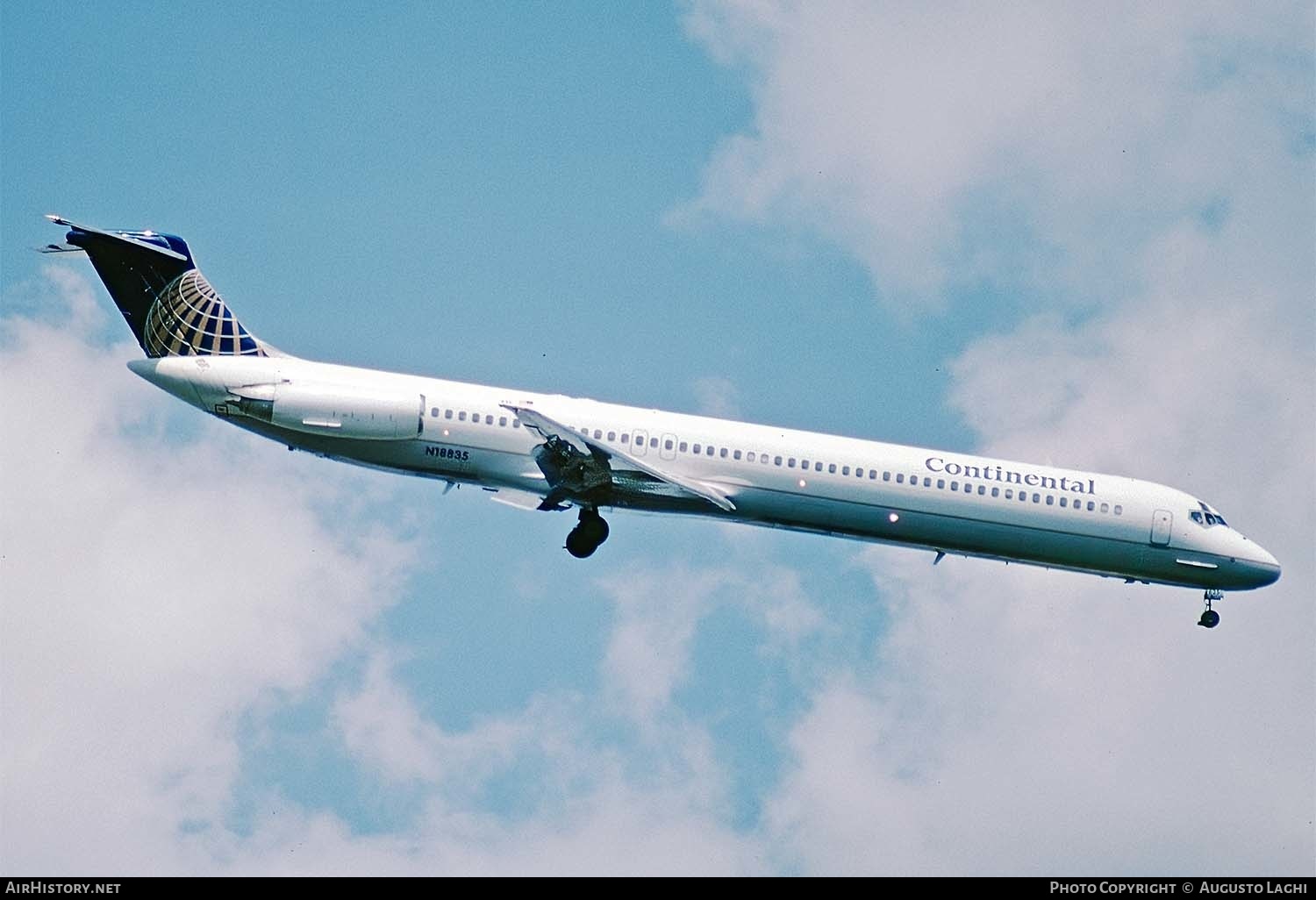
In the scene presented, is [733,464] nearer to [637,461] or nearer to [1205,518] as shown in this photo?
[637,461]

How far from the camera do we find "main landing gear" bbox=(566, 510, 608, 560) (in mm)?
41094

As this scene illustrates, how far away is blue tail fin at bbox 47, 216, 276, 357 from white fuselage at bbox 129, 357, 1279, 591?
70 cm

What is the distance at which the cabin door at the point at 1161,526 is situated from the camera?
1665 inches

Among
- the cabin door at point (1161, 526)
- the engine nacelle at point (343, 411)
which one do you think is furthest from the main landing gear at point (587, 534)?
the cabin door at point (1161, 526)

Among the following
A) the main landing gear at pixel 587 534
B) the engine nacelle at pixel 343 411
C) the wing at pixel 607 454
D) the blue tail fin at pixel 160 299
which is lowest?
the main landing gear at pixel 587 534

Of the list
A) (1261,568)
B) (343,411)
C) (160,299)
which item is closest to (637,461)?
(343,411)

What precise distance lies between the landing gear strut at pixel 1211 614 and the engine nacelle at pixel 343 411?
816 inches

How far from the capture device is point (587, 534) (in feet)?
135

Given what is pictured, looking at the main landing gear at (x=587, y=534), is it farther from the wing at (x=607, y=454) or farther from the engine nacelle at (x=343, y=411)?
the engine nacelle at (x=343, y=411)

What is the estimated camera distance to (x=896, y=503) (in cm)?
4100

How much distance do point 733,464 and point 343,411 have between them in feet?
31.4

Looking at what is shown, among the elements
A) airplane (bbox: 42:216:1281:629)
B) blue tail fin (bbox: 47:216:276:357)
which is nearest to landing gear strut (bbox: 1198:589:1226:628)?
airplane (bbox: 42:216:1281:629)

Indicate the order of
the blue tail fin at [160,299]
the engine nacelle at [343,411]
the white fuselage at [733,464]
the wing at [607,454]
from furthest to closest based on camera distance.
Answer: the blue tail fin at [160,299] → the white fuselage at [733,464] → the engine nacelle at [343,411] → the wing at [607,454]
